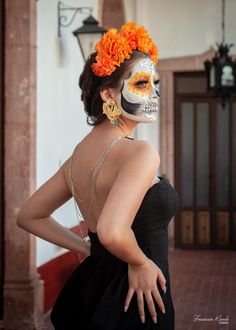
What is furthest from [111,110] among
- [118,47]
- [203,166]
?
[203,166]

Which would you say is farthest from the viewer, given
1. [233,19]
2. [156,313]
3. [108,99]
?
[233,19]

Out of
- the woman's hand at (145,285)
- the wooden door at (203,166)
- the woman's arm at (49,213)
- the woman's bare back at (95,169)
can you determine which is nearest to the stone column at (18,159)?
the woman's arm at (49,213)

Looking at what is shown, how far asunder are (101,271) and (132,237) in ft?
1.02

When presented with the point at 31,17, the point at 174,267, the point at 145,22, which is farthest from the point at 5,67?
the point at 145,22

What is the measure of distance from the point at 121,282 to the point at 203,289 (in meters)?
5.35

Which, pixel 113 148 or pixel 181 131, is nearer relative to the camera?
pixel 113 148

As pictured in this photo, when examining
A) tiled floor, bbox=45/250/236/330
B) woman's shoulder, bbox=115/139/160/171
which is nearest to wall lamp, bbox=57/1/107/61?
tiled floor, bbox=45/250/236/330

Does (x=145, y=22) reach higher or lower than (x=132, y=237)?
higher

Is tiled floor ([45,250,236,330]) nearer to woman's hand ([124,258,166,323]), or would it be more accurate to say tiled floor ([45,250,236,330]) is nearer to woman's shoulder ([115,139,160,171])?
woman's hand ([124,258,166,323])

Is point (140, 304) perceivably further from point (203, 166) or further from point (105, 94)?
point (203, 166)

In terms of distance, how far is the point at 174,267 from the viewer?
8906 millimetres

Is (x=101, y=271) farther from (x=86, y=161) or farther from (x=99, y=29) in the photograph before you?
(x=99, y=29)

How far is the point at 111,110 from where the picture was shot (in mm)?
2170

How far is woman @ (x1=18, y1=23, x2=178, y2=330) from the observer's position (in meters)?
1.87
